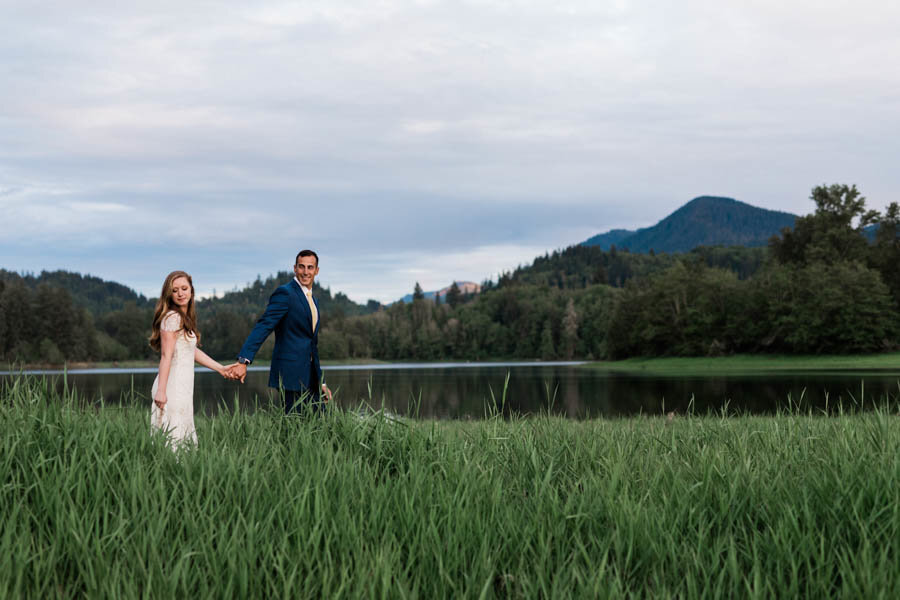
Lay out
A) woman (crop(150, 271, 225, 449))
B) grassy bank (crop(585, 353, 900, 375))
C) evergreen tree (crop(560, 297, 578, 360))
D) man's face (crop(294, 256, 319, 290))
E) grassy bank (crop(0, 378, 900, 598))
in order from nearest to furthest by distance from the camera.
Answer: grassy bank (crop(0, 378, 900, 598)) < woman (crop(150, 271, 225, 449)) < man's face (crop(294, 256, 319, 290)) < grassy bank (crop(585, 353, 900, 375)) < evergreen tree (crop(560, 297, 578, 360))

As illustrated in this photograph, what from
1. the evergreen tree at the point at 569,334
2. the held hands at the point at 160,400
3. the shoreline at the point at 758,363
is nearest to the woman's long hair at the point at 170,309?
the held hands at the point at 160,400

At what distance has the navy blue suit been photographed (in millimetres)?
8508

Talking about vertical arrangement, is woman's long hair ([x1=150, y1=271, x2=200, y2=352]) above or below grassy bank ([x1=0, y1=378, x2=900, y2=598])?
above

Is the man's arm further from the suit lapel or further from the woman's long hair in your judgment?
the woman's long hair

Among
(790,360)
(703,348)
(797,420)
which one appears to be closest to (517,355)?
(703,348)

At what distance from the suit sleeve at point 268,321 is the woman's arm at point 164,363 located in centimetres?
127

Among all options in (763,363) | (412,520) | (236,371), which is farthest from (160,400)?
(763,363)

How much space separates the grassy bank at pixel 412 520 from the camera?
3.62m

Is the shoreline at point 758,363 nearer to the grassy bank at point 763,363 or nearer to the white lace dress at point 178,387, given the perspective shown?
the grassy bank at point 763,363

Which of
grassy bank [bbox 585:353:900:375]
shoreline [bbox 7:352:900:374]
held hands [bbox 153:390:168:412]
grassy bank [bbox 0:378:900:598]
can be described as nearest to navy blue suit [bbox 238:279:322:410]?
held hands [bbox 153:390:168:412]

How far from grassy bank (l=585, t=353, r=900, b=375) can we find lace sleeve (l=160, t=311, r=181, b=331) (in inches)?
2491

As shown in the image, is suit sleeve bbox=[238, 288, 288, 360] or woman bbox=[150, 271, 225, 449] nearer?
woman bbox=[150, 271, 225, 449]

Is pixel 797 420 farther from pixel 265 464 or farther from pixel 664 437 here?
pixel 265 464

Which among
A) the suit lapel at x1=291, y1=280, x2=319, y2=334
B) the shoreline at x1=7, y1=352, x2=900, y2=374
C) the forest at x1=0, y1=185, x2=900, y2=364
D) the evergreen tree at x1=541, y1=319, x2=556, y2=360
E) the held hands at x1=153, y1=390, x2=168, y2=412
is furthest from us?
the evergreen tree at x1=541, y1=319, x2=556, y2=360
